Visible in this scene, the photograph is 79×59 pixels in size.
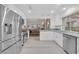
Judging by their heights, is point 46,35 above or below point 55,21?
below

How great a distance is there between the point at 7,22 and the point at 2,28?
1.06ft

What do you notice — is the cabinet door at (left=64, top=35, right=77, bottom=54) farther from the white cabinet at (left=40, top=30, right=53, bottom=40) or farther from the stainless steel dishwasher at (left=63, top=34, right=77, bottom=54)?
the white cabinet at (left=40, top=30, right=53, bottom=40)

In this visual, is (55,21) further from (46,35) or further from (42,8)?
(42,8)

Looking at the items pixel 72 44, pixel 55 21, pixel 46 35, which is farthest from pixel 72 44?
pixel 55 21

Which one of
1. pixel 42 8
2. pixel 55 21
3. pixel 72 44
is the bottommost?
pixel 72 44

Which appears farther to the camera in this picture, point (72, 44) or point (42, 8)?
point (42, 8)

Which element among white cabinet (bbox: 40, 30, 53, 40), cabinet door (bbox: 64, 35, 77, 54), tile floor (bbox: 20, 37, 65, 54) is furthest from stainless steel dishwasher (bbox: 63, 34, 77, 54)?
white cabinet (bbox: 40, 30, 53, 40)

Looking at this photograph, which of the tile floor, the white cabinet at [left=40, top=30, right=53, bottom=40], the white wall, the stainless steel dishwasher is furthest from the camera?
the white wall

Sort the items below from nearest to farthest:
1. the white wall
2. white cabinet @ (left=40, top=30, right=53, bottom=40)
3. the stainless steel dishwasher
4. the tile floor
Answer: the stainless steel dishwasher < the tile floor < white cabinet @ (left=40, top=30, right=53, bottom=40) < the white wall

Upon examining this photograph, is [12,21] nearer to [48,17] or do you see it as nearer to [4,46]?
[4,46]
